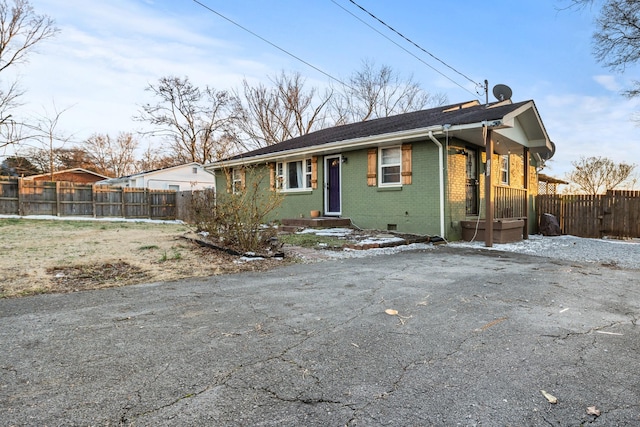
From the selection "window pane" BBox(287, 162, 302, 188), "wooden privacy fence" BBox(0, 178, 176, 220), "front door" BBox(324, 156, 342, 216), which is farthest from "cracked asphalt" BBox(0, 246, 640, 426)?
"wooden privacy fence" BBox(0, 178, 176, 220)

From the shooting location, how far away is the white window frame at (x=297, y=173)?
12602 mm

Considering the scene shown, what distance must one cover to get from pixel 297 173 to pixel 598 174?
23067mm

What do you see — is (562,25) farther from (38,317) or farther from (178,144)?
(178,144)

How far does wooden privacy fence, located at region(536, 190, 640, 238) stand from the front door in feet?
25.9

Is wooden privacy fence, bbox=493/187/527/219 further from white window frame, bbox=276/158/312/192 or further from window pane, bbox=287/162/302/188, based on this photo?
window pane, bbox=287/162/302/188

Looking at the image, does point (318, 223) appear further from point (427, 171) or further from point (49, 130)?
point (49, 130)

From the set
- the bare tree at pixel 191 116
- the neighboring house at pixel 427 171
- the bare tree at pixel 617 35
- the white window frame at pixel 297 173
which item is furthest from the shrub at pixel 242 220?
the bare tree at pixel 191 116

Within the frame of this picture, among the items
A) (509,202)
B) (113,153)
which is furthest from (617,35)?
(113,153)

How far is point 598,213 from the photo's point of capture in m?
11.7

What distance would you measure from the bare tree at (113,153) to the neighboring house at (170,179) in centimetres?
1119

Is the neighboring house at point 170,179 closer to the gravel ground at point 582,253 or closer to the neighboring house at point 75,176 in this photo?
the neighboring house at point 75,176

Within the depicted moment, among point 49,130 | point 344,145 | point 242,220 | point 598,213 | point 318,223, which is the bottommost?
point 318,223

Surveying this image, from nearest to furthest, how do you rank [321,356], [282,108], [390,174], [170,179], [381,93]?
[321,356], [390,174], [170,179], [381,93], [282,108]

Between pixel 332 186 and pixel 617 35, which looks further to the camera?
pixel 617 35
